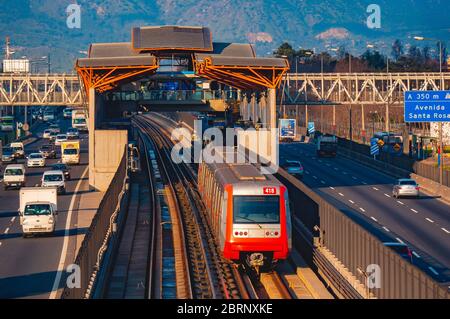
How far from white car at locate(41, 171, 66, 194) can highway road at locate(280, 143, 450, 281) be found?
14853mm

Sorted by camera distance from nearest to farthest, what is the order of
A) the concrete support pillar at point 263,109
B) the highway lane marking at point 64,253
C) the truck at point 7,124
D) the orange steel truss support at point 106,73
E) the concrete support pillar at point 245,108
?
1. the highway lane marking at point 64,253
2. the orange steel truss support at point 106,73
3. the concrete support pillar at point 263,109
4. the concrete support pillar at point 245,108
5. the truck at point 7,124

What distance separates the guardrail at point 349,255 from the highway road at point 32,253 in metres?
7.94

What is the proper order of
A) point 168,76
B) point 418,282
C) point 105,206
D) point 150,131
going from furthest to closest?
point 150,131 → point 168,76 → point 105,206 → point 418,282

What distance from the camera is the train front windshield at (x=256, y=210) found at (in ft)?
92.6

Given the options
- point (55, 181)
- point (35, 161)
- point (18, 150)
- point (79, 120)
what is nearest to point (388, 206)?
point (55, 181)

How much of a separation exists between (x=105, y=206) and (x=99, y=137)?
27597mm

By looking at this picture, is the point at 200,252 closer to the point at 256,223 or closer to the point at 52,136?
the point at 256,223

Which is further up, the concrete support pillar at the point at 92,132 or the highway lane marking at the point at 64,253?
the concrete support pillar at the point at 92,132

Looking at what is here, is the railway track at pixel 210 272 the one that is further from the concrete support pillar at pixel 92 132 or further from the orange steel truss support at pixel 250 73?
the concrete support pillar at pixel 92 132

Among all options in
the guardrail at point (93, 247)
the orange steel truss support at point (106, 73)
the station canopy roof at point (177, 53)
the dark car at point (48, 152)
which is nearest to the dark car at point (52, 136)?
the dark car at point (48, 152)

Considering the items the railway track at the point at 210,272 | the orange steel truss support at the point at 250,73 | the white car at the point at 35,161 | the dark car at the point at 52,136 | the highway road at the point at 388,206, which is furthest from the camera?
the dark car at the point at 52,136

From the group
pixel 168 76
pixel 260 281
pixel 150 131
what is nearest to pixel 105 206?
pixel 260 281

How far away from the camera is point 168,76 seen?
231ft
